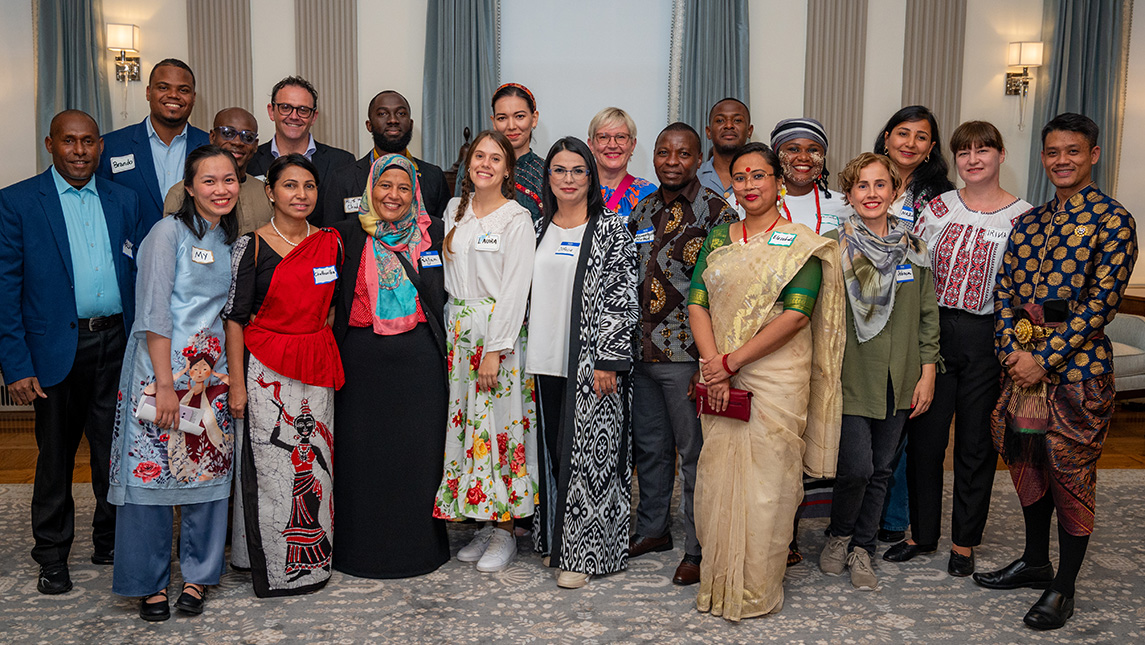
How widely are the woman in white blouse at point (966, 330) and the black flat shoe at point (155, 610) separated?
2925 mm

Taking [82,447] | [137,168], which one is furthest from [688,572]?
[82,447]

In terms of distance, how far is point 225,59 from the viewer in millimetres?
6469

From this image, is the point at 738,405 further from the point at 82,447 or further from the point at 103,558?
the point at 82,447

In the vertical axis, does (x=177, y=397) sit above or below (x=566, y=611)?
above

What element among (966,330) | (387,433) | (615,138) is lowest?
(387,433)

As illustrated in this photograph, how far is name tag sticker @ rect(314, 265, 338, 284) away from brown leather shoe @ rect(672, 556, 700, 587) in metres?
1.75

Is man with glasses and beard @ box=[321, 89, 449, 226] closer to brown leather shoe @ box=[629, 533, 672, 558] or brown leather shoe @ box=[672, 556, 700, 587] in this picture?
brown leather shoe @ box=[629, 533, 672, 558]

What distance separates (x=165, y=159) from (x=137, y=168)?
0.51ft

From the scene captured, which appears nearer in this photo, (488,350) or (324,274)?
(324,274)

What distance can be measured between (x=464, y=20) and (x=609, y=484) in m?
4.42

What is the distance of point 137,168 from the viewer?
362 centimetres

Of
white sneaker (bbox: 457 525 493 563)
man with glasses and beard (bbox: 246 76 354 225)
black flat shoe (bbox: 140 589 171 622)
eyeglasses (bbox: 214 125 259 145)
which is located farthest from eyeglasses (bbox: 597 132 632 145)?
black flat shoe (bbox: 140 589 171 622)

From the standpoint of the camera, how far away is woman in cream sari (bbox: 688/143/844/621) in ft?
9.42

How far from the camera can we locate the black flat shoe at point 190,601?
2975mm
